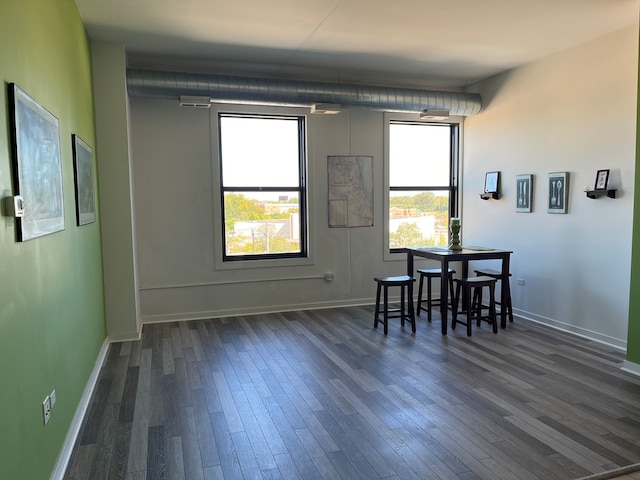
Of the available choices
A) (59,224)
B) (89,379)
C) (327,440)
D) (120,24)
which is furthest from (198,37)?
(327,440)

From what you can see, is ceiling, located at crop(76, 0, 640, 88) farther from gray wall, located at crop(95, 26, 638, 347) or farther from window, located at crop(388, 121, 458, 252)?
window, located at crop(388, 121, 458, 252)

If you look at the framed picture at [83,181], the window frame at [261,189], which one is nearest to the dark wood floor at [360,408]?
the window frame at [261,189]

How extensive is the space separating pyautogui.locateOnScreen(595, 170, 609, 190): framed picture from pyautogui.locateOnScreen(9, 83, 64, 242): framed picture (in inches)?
177

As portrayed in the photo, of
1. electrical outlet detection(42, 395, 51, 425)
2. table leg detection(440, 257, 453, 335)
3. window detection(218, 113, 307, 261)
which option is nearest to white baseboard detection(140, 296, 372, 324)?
window detection(218, 113, 307, 261)

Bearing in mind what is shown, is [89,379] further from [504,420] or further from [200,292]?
[504,420]

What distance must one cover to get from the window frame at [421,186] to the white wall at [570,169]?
0.46 metres

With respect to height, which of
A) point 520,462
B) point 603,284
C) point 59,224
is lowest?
point 520,462

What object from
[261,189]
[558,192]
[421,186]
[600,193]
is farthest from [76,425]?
[421,186]

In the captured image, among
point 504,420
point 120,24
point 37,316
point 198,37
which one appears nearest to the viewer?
point 37,316

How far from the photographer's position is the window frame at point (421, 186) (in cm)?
613

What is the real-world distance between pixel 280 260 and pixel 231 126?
1.74 m

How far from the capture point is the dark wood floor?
2.42 m

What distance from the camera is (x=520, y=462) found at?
2422 millimetres

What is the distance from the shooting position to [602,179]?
437 centimetres
